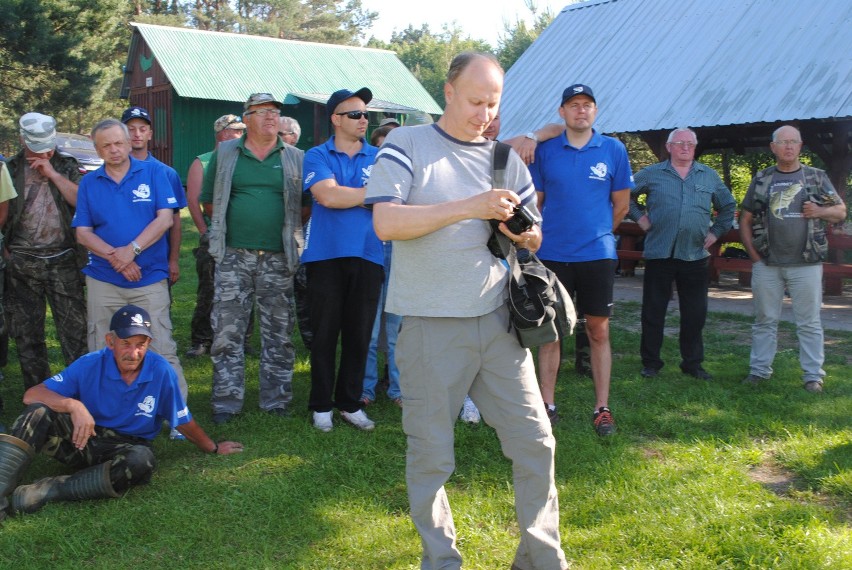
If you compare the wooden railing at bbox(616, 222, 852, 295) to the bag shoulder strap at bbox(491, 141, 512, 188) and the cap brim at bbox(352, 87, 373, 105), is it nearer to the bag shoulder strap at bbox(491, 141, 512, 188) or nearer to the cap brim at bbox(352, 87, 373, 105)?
the cap brim at bbox(352, 87, 373, 105)

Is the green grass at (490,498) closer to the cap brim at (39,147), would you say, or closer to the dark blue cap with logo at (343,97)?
the cap brim at (39,147)

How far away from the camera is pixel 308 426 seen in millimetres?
5457

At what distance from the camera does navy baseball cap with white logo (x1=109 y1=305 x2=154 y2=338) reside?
441 cm

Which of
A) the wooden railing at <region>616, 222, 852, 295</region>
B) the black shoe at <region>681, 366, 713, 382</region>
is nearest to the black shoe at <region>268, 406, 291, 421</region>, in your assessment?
the black shoe at <region>681, 366, 713, 382</region>

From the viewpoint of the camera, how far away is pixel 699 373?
6.87m

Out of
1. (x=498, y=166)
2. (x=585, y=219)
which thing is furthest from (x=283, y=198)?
(x=498, y=166)

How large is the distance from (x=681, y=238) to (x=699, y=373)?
43.4 inches

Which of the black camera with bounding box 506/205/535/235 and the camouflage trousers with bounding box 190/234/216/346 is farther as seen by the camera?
the camouflage trousers with bounding box 190/234/216/346

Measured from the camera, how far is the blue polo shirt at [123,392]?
176 inches

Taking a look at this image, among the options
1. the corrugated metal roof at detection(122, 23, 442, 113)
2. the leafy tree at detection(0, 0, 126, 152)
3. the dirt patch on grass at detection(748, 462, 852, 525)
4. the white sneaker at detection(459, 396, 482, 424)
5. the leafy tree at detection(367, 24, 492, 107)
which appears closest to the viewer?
the dirt patch on grass at detection(748, 462, 852, 525)

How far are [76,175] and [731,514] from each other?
184 inches

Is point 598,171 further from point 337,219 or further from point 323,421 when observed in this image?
point 323,421

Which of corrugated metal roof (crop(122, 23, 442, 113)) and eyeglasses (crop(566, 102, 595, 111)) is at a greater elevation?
corrugated metal roof (crop(122, 23, 442, 113))

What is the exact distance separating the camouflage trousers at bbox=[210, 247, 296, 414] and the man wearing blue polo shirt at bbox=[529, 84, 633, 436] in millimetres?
1740
